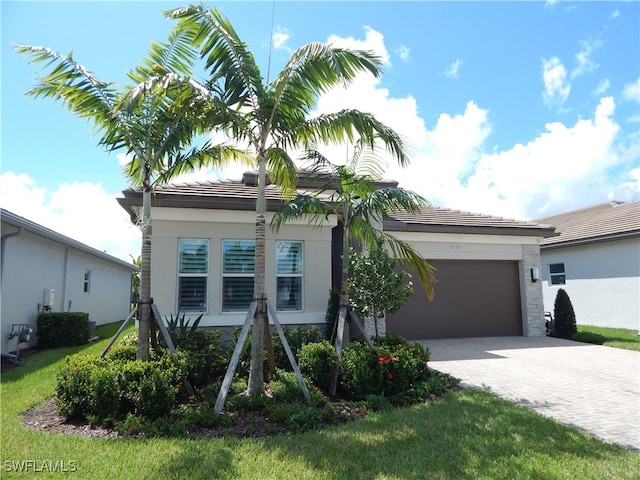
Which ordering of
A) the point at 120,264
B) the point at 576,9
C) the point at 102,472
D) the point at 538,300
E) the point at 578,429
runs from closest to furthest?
1. the point at 102,472
2. the point at 578,429
3. the point at 576,9
4. the point at 538,300
5. the point at 120,264

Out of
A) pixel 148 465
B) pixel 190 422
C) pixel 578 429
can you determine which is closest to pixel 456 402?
pixel 578 429

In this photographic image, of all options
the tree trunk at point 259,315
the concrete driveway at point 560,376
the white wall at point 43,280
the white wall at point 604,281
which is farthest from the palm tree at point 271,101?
the white wall at point 604,281

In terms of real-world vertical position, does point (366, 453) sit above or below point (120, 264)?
below

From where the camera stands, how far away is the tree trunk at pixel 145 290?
605 centimetres

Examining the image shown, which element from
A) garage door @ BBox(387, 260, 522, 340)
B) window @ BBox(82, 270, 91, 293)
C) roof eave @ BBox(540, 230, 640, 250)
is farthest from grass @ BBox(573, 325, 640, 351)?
window @ BBox(82, 270, 91, 293)

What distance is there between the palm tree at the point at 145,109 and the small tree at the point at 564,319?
12.6 metres

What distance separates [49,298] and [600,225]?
68.6ft

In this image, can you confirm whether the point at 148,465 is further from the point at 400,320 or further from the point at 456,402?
the point at 400,320

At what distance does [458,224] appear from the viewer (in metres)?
12.2

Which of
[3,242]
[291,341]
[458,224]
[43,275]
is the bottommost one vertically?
[291,341]

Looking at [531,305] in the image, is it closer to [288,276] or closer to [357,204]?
[288,276]

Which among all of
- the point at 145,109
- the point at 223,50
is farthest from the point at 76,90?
the point at 223,50

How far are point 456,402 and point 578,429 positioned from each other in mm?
1576

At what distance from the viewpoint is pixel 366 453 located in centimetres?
425
